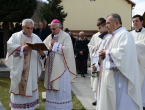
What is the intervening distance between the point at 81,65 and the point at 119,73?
22.5ft

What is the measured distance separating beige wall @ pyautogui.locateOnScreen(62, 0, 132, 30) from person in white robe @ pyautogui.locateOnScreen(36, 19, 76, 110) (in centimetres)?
2637

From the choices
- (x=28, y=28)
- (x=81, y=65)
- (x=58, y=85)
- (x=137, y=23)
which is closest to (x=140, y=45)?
(x=137, y=23)

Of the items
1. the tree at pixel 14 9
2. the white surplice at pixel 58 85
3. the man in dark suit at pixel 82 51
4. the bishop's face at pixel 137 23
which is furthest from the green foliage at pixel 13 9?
the bishop's face at pixel 137 23

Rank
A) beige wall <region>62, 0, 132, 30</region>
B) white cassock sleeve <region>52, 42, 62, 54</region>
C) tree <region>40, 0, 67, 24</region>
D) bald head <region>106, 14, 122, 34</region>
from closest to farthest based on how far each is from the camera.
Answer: bald head <region>106, 14, 122, 34</region>
white cassock sleeve <region>52, 42, 62, 54</region>
tree <region>40, 0, 67, 24</region>
beige wall <region>62, 0, 132, 30</region>

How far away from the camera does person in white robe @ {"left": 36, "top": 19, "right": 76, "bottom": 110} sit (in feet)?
16.2

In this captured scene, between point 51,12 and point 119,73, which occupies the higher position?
point 51,12

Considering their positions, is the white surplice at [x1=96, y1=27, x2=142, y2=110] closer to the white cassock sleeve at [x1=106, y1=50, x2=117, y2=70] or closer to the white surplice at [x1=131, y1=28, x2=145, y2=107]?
the white cassock sleeve at [x1=106, y1=50, x2=117, y2=70]

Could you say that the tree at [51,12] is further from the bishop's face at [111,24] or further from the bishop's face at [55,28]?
the bishop's face at [111,24]

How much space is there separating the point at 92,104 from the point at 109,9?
2778cm

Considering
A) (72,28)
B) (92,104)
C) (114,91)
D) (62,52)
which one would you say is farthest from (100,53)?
(72,28)

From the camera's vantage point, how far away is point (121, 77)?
3.51 m

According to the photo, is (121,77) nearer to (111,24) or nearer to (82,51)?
(111,24)

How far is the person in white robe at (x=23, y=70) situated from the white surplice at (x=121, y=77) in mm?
1749

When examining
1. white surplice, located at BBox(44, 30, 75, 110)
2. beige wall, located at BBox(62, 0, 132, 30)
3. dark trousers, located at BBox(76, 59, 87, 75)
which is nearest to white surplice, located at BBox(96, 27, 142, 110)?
white surplice, located at BBox(44, 30, 75, 110)
